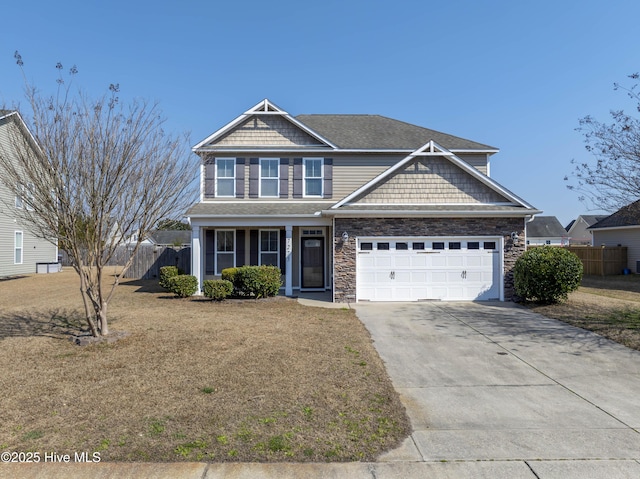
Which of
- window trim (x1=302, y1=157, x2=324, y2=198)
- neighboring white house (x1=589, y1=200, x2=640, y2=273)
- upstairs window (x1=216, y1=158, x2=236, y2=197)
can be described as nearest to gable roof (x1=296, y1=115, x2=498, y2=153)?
window trim (x1=302, y1=157, x2=324, y2=198)

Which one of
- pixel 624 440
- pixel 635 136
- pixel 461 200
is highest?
pixel 635 136

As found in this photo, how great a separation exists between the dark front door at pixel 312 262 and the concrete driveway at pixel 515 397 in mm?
6204

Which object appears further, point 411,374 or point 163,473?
point 411,374

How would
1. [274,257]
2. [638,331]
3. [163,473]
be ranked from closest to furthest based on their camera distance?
1. [163,473]
2. [638,331]
3. [274,257]

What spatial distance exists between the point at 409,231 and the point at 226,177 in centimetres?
752

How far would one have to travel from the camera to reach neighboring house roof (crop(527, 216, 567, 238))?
53556 mm

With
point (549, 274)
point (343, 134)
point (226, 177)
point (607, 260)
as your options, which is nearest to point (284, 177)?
point (226, 177)

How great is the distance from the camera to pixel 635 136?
357 inches

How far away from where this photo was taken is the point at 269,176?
15.8 m

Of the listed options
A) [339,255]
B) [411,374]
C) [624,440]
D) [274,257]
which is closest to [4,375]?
[411,374]

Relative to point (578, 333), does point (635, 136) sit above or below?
above

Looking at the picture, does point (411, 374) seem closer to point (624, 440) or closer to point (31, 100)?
point (624, 440)

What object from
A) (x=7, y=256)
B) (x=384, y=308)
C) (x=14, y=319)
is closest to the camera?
(x=14, y=319)

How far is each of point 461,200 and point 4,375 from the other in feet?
40.4
